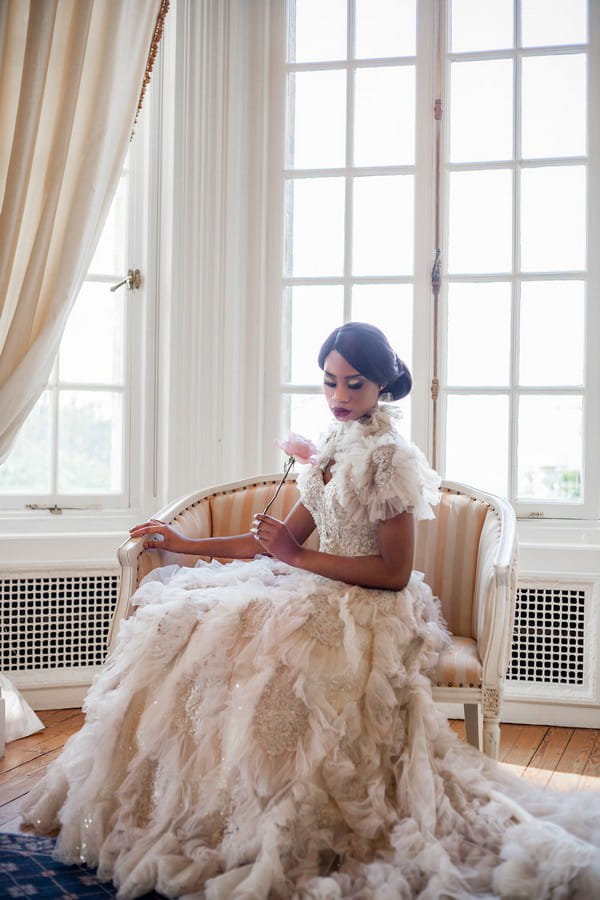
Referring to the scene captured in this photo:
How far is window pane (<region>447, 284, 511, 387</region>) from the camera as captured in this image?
354 centimetres

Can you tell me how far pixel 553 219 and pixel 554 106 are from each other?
1.42ft

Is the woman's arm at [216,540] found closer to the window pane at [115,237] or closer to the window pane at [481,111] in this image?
the window pane at [115,237]

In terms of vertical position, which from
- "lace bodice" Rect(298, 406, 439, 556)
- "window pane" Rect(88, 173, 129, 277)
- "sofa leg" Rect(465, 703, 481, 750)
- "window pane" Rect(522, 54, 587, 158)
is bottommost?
"sofa leg" Rect(465, 703, 481, 750)

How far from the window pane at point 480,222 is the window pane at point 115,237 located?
130 centimetres

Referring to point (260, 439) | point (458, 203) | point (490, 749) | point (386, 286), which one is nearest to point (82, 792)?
point (490, 749)

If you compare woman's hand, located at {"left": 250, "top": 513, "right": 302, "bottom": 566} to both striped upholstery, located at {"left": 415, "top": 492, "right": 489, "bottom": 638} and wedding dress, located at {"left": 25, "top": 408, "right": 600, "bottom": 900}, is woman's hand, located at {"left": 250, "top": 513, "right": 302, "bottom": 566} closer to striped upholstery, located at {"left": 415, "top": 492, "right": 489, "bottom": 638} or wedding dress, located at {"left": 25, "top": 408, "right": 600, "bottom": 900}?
wedding dress, located at {"left": 25, "top": 408, "right": 600, "bottom": 900}

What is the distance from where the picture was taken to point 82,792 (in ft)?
6.66

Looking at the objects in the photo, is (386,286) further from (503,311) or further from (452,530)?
(452,530)

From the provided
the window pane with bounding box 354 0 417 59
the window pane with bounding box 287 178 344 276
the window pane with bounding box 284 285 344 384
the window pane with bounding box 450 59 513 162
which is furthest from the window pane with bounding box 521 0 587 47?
the window pane with bounding box 284 285 344 384

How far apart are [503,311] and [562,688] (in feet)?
4.71

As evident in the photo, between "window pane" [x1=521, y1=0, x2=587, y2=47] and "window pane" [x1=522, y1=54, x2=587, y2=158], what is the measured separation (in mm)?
65

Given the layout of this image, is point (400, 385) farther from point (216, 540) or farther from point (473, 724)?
point (473, 724)

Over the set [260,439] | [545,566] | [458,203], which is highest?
[458,203]

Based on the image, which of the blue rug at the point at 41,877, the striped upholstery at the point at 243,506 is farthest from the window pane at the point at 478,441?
the blue rug at the point at 41,877
